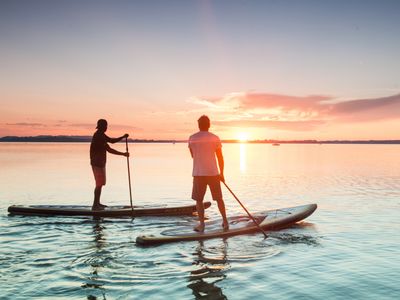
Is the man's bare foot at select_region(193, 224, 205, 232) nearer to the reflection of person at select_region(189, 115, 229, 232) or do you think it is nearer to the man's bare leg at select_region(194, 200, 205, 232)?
the man's bare leg at select_region(194, 200, 205, 232)

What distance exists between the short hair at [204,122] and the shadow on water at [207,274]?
3.08 m

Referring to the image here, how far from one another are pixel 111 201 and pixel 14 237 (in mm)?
9923

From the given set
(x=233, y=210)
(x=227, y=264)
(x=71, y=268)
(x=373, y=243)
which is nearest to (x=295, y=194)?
(x=233, y=210)

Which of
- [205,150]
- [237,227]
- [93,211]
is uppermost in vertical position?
[205,150]

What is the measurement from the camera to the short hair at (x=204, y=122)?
10.2 m

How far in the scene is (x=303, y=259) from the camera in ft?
29.9

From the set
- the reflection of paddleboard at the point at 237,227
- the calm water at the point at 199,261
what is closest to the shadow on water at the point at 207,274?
the calm water at the point at 199,261

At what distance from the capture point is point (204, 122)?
10.2m

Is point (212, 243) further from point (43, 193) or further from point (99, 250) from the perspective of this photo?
point (43, 193)

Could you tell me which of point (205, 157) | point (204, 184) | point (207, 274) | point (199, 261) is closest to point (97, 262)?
point (199, 261)

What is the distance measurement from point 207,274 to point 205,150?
3438 mm

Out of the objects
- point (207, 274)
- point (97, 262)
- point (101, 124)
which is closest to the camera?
point (207, 274)

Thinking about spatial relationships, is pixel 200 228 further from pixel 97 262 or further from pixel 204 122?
pixel 97 262

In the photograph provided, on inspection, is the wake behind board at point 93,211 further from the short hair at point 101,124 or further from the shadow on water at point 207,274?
the shadow on water at point 207,274
